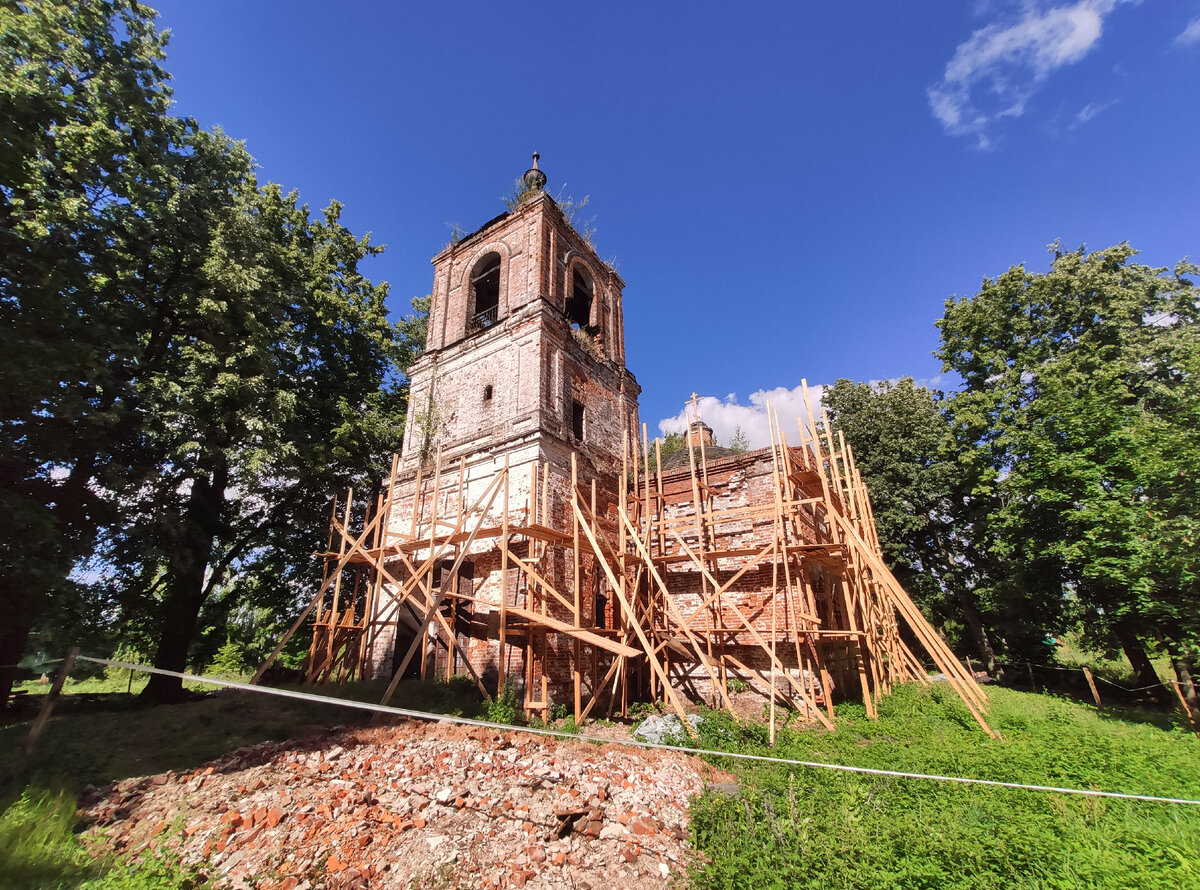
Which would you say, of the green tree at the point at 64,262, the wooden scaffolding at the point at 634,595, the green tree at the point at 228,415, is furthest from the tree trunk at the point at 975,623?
the green tree at the point at 64,262

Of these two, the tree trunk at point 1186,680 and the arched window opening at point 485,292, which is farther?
the arched window opening at point 485,292

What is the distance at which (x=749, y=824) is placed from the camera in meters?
5.04

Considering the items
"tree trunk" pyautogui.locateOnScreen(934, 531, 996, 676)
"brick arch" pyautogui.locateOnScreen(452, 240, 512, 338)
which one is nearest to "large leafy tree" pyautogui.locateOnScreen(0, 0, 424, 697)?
"brick arch" pyautogui.locateOnScreen(452, 240, 512, 338)

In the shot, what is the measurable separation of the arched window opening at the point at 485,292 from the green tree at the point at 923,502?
14366mm

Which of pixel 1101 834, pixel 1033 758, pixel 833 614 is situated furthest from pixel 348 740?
pixel 833 614

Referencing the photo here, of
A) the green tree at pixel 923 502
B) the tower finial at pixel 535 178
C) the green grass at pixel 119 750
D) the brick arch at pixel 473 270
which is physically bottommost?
the green grass at pixel 119 750

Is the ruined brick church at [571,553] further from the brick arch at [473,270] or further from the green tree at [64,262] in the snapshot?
the green tree at [64,262]

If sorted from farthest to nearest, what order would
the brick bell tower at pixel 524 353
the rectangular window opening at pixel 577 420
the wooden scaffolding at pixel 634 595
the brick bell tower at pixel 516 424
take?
the rectangular window opening at pixel 577 420
the brick bell tower at pixel 524 353
the brick bell tower at pixel 516 424
the wooden scaffolding at pixel 634 595

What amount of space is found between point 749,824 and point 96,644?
41.4 ft

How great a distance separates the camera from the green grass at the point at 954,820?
4.16 m

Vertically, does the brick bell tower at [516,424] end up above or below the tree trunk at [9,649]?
above

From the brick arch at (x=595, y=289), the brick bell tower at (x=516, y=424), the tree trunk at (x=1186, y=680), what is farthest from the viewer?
the brick arch at (x=595, y=289)

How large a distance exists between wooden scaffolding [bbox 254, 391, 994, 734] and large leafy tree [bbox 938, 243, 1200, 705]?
4.69 metres

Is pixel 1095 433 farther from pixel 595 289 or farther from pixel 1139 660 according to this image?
pixel 595 289
